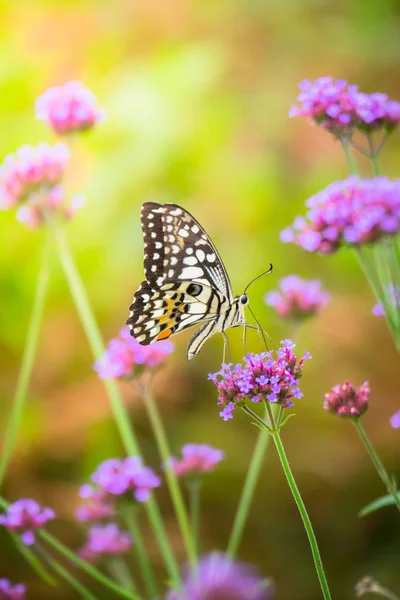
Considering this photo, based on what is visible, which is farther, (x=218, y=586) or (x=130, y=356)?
(x=130, y=356)

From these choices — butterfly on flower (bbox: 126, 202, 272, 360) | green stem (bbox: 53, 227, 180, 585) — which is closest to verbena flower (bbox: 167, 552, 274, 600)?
green stem (bbox: 53, 227, 180, 585)

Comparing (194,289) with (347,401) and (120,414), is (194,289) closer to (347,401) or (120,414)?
(120,414)

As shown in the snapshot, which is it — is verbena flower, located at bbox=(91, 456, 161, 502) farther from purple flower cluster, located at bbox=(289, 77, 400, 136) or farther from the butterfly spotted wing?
purple flower cluster, located at bbox=(289, 77, 400, 136)

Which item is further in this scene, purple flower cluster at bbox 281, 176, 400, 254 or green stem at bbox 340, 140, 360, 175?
green stem at bbox 340, 140, 360, 175

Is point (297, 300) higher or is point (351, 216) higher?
point (297, 300)

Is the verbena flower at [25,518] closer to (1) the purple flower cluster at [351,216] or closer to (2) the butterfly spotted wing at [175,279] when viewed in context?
(2) the butterfly spotted wing at [175,279]

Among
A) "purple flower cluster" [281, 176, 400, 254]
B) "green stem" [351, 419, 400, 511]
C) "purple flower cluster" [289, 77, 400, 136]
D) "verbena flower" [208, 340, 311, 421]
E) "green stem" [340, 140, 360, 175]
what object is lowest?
"green stem" [351, 419, 400, 511]

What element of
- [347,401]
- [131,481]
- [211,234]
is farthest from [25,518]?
[211,234]
